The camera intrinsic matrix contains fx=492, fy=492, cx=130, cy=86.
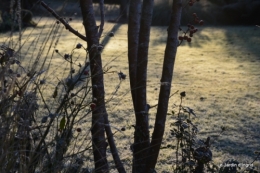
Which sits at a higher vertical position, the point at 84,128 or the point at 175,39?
the point at 175,39

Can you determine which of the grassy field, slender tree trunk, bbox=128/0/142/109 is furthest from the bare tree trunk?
slender tree trunk, bbox=128/0/142/109

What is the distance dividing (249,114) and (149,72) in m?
1.75

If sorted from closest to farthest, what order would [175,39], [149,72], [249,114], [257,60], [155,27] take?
[175,39] → [249,114] → [149,72] → [257,60] → [155,27]

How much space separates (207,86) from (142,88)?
101 inches

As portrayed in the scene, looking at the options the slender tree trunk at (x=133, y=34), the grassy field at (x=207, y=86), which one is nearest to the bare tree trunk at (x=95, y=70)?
the grassy field at (x=207, y=86)

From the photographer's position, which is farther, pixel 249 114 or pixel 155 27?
pixel 155 27

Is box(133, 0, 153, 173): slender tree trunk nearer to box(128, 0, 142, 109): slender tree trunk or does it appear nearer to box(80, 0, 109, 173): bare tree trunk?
box(128, 0, 142, 109): slender tree trunk

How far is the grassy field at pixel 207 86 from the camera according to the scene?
308 centimetres

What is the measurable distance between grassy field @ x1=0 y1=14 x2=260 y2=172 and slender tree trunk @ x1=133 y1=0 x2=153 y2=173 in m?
0.08

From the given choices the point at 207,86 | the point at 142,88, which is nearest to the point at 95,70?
the point at 142,88

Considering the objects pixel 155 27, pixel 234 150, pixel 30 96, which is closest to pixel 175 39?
pixel 30 96

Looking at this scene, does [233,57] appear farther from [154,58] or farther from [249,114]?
[249,114]

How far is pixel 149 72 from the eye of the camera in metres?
5.30

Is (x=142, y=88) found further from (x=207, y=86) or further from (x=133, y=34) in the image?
(x=207, y=86)
